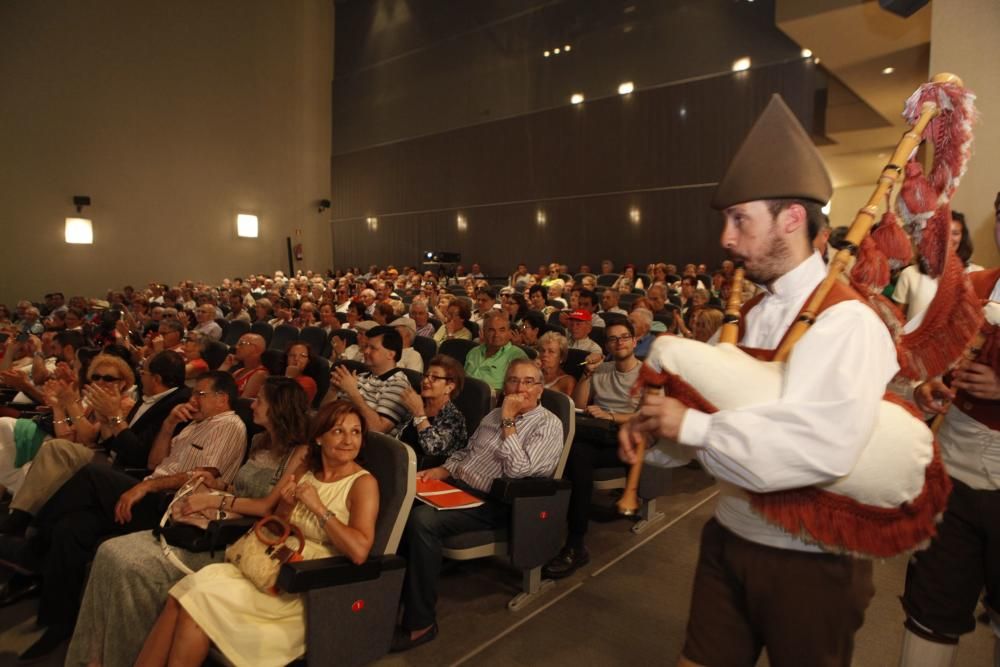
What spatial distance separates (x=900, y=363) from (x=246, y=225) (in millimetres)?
20511

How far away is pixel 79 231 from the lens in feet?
51.5

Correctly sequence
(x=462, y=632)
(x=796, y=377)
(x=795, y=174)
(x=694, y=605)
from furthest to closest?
1. (x=462, y=632)
2. (x=694, y=605)
3. (x=795, y=174)
4. (x=796, y=377)

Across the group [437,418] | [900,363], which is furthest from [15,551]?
[900,363]

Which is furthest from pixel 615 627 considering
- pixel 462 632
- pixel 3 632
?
pixel 3 632

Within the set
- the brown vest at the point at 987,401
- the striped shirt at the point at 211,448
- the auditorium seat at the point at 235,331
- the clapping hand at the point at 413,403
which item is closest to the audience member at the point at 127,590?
the striped shirt at the point at 211,448

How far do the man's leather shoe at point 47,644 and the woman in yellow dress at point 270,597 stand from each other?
2.59ft

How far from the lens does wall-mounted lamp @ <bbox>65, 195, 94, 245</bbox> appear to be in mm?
15531

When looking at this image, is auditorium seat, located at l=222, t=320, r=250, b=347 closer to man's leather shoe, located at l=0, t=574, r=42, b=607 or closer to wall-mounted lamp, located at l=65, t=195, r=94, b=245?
man's leather shoe, located at l=0, t=574, r=42, b=607

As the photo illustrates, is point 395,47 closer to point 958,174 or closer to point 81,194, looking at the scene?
point 81,194

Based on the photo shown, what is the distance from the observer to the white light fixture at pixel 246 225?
19359 millimetres

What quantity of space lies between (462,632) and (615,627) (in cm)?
65

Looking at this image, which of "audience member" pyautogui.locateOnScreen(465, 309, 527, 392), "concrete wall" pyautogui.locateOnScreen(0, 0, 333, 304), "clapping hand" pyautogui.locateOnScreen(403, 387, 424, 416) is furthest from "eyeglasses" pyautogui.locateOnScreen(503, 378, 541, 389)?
"concrete wall" pyautogui.locateOnScreen(0, 0, 333, 304)

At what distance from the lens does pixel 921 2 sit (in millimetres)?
5797

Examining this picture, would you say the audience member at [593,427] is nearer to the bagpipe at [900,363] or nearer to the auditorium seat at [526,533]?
the auditorium seat at [526,533]
